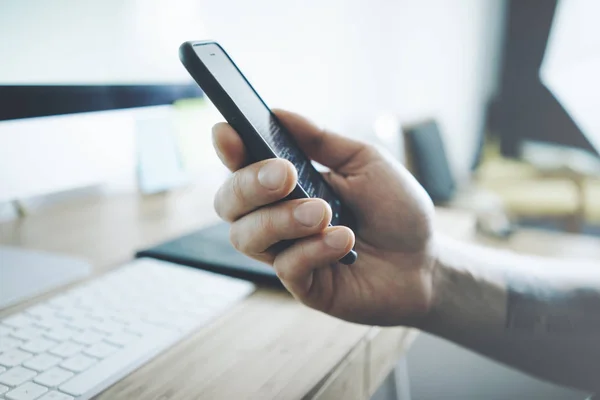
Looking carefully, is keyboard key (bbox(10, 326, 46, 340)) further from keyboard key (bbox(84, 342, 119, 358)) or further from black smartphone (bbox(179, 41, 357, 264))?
black smartphone (bbox(179, 41, 357, 264))

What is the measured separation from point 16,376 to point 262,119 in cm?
27

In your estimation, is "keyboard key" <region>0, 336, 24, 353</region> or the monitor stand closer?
"keyboard key" <region>0, 336, 24, 353</region>

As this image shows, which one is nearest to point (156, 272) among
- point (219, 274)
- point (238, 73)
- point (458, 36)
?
point (219, 274)

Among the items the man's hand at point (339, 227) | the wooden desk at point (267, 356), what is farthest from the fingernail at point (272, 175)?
the wooden desk at point (267, 356)

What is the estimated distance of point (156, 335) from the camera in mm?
380

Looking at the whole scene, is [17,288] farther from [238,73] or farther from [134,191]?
[134,191]

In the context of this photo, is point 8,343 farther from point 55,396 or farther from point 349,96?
point 349,96

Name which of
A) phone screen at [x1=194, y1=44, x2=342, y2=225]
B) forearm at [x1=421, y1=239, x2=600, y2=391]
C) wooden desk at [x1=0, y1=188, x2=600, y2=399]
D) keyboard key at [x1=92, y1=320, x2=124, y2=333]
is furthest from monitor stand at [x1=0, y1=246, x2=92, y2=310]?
forearm at [x1=421, y1=239, x2=600, y2=391]

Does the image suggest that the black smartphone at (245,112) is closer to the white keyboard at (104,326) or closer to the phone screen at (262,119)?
the phone screen at (262,119)

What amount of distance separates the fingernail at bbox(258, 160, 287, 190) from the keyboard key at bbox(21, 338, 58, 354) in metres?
0.20

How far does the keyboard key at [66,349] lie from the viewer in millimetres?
347

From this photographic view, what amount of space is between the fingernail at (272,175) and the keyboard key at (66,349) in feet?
0.61

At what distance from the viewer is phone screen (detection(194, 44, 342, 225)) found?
14.3 inches

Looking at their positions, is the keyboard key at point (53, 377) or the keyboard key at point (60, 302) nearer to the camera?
the keyboard key at point (53, 377)
